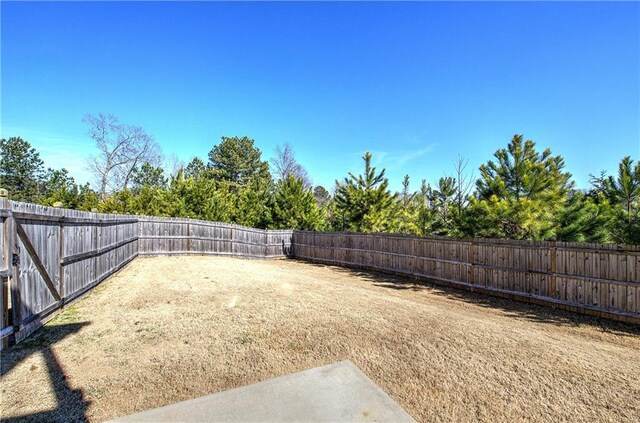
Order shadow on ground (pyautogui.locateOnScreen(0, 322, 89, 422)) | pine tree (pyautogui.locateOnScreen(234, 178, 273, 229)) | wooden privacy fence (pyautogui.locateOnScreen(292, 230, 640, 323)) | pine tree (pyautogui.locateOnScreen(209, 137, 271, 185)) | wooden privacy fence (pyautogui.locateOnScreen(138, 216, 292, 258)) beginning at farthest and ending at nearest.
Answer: pine tree (pyautogui.locateOnScreen(209, 137, 271, 185)) < pine tree (pyautogui.locateOnScreen(234, 178, 273, 229)) < wooden privacy fence (pyautogui.locateOnScreen(138, 216, 292, 258)) < wooden privacy fence (pyautogui.locateOnScreen(292, 230, 640, 323)) < shadow on ground (pyautogui.locateOnScreen(0, 322, 89, 422))

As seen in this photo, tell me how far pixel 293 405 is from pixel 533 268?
6923 millimetres

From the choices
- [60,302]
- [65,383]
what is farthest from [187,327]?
[60,302]

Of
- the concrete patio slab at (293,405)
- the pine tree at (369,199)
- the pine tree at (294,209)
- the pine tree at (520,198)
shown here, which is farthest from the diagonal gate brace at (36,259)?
the pine tree at (294,209)

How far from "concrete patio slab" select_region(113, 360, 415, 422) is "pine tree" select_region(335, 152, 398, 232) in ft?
45.3

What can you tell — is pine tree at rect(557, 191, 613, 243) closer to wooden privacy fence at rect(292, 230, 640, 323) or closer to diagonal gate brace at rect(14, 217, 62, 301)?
wooden privacy fence at rect(292, 230, 640, 323)

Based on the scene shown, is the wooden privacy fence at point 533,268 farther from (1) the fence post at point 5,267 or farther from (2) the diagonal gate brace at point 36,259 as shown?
(1) the fence post at point 5,267

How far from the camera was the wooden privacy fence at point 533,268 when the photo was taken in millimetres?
5770

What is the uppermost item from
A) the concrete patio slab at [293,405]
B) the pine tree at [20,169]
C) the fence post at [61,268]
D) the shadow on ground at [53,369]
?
the pine tree at [20,169]

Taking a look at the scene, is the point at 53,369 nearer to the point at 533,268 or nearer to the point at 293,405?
the point at 293,405

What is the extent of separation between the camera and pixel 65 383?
9.50ft

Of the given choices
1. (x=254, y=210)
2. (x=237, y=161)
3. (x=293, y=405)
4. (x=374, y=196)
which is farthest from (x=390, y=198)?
(x=237, y=161)

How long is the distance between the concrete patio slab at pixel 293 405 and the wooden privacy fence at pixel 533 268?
235 inches

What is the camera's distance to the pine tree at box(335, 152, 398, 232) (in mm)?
16312

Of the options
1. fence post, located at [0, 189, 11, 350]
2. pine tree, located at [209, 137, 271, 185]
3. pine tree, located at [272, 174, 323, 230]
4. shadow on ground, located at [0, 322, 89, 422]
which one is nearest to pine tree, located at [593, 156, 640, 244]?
shadow on ground, located at [0, 322, 89, 422]
